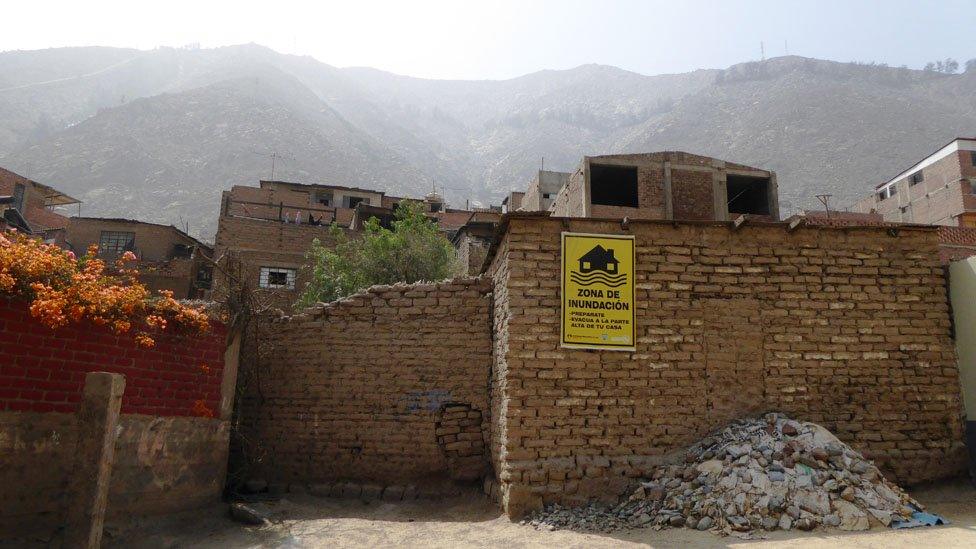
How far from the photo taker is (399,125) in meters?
134

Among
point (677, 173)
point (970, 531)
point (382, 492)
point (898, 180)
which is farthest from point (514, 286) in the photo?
point (898, 180)

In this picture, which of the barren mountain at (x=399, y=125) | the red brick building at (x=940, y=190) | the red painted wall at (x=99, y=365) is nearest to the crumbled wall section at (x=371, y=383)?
the red painted wall at (x=99, y=365)

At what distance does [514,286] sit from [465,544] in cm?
307

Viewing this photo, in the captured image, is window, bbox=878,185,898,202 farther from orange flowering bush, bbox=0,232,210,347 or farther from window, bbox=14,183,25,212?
window, bbox=14,183,25,212

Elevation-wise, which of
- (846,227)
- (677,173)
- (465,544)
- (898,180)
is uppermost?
(898,180)

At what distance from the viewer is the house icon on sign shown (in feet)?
26.6

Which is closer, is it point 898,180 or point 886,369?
point 886,369

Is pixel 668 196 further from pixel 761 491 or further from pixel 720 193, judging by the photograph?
pixel 761 491

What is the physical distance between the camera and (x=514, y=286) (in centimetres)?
799

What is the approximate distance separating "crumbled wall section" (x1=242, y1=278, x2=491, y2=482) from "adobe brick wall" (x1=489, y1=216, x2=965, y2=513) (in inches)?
40.6

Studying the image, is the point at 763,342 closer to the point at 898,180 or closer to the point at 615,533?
the point at 615,533

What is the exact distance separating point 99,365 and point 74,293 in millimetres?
811

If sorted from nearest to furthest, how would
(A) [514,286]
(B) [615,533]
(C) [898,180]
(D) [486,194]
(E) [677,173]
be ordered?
(B) [615,533]
(A) [514,286]
(E) [677,173]
(C) [898,180]
(D) [486,194]

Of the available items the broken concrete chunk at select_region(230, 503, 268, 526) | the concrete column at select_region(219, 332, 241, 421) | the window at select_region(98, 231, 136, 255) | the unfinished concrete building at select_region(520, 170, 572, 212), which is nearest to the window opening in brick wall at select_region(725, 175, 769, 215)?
the unfinished concrete building at select_region(520, 170, 572, 212)
